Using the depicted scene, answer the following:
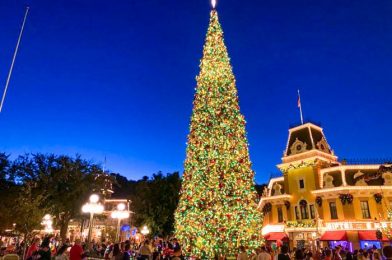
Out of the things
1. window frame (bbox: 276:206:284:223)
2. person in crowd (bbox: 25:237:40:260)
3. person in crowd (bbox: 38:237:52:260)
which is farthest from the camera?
window frame (bbox: 276:206:284:223)

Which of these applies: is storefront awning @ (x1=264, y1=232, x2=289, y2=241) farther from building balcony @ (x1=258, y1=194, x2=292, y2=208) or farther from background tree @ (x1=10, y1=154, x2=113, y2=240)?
background tree @ (x1=10, y1=154, x2=113, y2=240)

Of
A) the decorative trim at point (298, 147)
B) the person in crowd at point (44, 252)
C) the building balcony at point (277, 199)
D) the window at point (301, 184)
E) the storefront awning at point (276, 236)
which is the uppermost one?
the decorative trim at point (298, 147)

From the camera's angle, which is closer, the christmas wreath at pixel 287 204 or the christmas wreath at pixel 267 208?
the christmas wreath at pixel 287 204

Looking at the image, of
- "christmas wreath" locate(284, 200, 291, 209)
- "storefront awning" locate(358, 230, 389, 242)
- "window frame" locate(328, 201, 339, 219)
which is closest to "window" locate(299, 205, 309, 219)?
"christmas wreath" locate(284, 200, 291, 209)

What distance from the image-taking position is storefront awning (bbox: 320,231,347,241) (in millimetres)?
29983

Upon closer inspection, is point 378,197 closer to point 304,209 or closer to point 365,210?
point 365,210

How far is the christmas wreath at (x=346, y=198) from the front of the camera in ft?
103

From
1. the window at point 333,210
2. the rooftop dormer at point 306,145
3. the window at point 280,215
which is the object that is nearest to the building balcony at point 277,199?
the window at point 280,215

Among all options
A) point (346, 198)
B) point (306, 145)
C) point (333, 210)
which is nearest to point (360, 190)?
point (346, 198)

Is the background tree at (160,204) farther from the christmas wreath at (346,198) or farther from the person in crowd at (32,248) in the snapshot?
the person in crowd at (32,248)

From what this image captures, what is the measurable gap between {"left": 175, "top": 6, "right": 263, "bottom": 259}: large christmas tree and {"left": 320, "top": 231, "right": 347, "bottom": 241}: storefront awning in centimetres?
1757

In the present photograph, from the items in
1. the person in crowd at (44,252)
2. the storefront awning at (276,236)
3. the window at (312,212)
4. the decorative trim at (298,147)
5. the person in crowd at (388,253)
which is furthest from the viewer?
the decorative trim at (298,147)

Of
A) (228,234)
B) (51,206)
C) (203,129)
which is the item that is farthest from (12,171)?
(228,234)

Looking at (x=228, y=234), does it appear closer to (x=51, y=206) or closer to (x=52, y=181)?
(x=51, y=206)
